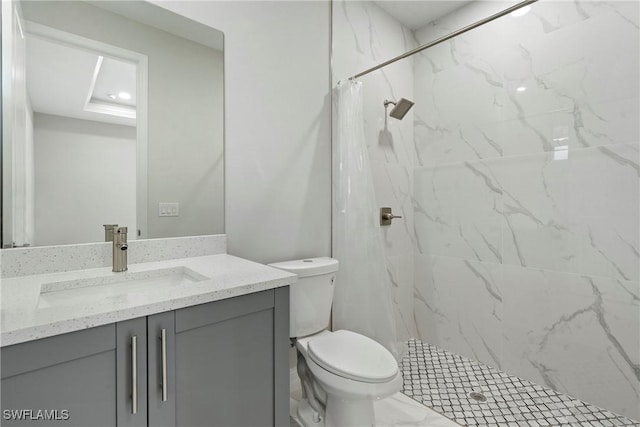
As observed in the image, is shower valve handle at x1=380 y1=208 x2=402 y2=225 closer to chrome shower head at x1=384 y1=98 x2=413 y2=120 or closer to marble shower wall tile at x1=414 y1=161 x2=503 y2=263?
marble shower wall tile at x1=414 y1=161 x2=503 y2=263

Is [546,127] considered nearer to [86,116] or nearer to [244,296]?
[244,296]

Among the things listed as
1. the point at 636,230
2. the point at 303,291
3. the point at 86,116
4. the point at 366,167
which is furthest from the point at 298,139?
the point at 636,230

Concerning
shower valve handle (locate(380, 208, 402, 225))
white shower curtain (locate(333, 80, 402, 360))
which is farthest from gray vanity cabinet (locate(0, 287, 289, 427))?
shower valve handle (locate(380, 208, 402, 225))

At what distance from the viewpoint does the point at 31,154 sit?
112cm

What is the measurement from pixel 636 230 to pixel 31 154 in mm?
2592

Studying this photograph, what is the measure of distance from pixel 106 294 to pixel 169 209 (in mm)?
520

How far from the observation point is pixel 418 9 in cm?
230

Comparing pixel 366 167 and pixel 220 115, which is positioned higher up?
pixel 220 115

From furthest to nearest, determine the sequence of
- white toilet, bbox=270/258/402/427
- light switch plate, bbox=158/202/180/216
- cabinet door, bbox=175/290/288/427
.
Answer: light switch plate, bbox=158/202/180/216 → white toilet, bbox=270/258/402/427 → cabinet door, bbox=175/290/288/427

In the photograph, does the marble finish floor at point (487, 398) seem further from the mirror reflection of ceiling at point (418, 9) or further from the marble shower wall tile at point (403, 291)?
the mirror reflection of ceiling at point (418, 9)

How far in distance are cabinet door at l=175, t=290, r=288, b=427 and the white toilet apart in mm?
273

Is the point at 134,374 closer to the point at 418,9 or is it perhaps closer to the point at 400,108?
the point at 400,108

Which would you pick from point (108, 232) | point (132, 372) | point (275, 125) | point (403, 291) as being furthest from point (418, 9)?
point (132, 372)

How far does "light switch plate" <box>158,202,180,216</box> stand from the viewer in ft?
4.62
